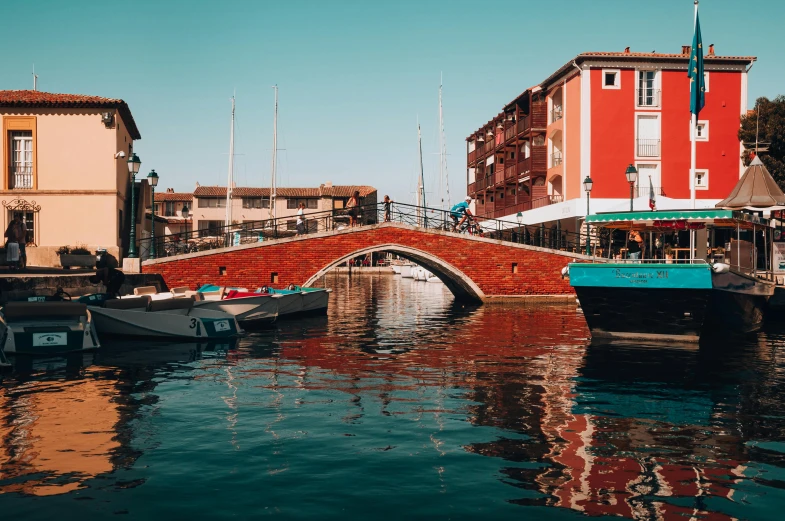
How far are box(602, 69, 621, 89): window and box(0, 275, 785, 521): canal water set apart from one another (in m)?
27.2

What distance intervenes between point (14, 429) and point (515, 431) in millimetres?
6010

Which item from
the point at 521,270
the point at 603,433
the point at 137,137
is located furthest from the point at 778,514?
the point at 137,137

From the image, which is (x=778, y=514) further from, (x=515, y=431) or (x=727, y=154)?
(x=727, y=154)

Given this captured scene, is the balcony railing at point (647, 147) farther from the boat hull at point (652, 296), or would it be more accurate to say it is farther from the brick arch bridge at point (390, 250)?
the boat hull at point (652, 296)

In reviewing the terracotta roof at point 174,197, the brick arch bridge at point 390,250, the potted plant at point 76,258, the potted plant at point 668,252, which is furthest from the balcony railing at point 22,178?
the terracotta roof at point 174,197

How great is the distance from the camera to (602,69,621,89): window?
1591 inches

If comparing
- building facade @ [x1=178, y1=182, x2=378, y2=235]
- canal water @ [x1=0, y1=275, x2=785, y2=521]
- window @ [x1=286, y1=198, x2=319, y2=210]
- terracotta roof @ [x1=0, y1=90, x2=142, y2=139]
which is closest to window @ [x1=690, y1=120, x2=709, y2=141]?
canal water @ [x1=0, y1=275, x2=785, y2=521]

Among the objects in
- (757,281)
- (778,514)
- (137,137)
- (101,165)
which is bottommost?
(778,514)

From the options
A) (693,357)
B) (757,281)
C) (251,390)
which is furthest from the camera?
(757,281)

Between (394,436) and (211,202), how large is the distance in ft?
250

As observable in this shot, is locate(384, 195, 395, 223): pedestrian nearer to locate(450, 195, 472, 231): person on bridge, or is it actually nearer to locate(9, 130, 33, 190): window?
locate(450, 195, 472, 231): person on bridge

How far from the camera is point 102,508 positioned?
6180mm

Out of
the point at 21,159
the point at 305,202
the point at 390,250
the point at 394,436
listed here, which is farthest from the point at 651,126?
the point at 305,202

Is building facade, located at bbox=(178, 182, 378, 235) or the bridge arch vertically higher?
building facade, located at bbox=(178, 182, 378, 235)
